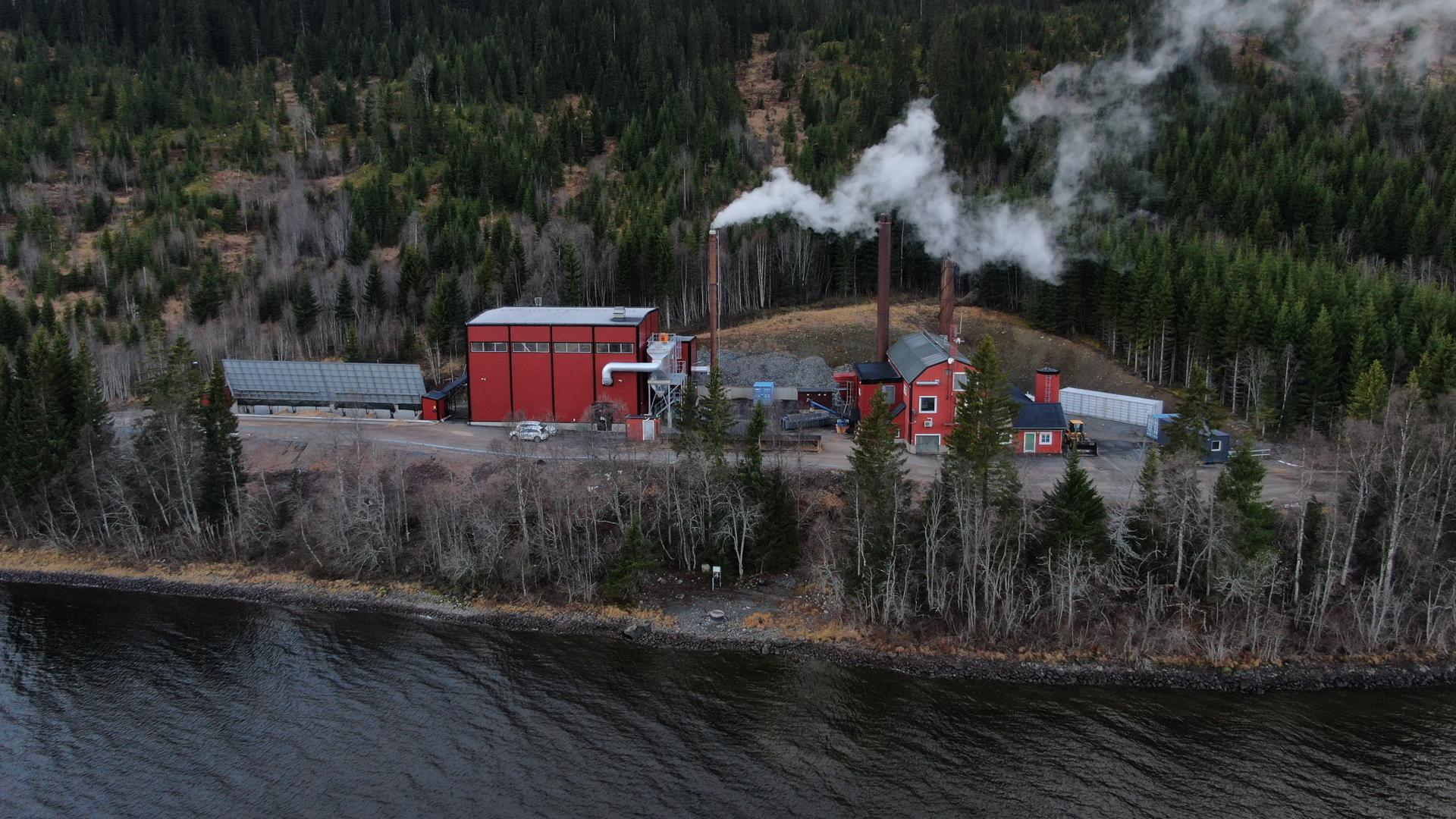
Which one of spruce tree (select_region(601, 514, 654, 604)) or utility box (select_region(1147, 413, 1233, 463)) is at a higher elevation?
utility box (select_region(1147, 413, 1233, 463))

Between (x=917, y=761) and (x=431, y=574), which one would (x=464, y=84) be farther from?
(x=917, y=761)

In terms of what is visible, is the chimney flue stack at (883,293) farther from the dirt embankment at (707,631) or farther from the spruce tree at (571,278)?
the spruce tree at (571,278)

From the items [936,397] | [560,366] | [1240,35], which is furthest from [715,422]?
[1240,35]

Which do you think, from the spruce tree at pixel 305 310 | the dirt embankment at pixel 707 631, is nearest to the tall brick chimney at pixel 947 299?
the dirt embankment at pixel 707 631

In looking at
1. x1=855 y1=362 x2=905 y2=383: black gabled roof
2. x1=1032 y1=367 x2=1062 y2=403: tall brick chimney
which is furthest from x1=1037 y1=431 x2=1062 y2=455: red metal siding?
x1=855 y1=362 x2=905 y2=383: black gabled roof

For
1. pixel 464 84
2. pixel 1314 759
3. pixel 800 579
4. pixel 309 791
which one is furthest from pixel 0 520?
pixel 464 84

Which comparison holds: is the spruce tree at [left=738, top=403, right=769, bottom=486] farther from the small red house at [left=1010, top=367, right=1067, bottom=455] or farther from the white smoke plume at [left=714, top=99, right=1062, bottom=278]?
the white smoke plume at [left=714, top=99, right=1062, bottom=278]
